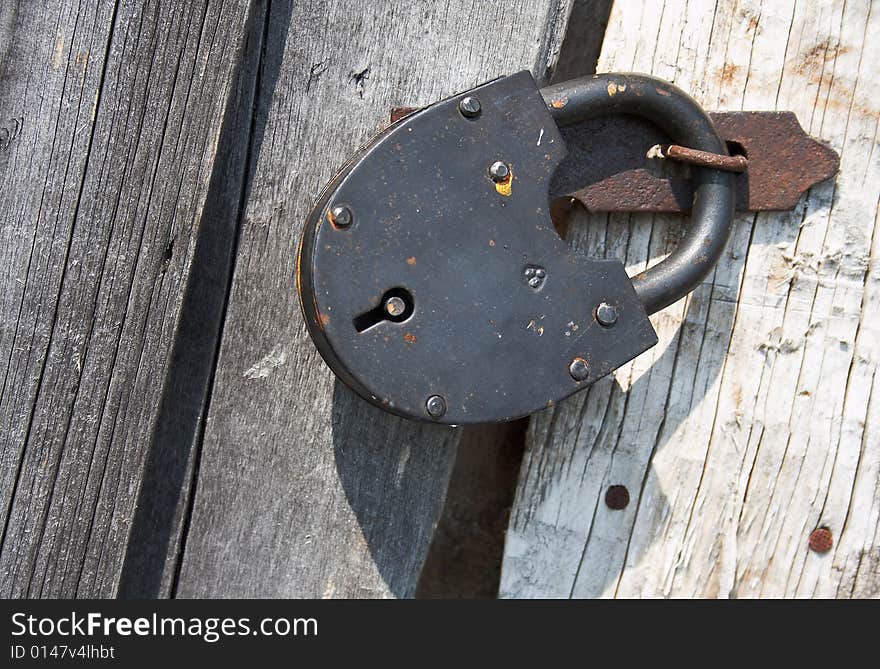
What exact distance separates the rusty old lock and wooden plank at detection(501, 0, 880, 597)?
148 mm

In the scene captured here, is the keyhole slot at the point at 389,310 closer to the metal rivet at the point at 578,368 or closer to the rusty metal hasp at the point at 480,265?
the rusty metal hasp at the point at 480,265

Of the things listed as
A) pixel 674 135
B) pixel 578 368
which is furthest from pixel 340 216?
pixel 674 135

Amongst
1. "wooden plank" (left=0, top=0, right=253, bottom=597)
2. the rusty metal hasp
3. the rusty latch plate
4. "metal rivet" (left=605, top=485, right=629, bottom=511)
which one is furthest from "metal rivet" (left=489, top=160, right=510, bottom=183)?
"metal rivet" (left=605, top=485, right=629, bottom=511)

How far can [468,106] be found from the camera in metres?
0.84

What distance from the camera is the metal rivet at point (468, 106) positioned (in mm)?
840

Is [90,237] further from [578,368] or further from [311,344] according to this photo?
[578,368]

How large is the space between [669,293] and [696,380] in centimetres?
21

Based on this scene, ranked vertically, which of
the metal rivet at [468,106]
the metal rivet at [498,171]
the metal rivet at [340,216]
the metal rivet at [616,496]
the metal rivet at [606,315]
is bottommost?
the metal rivet at [616,496]

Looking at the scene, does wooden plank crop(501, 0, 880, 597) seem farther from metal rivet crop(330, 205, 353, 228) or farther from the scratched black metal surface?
metal rivet crop(330, 205, 353, 228)

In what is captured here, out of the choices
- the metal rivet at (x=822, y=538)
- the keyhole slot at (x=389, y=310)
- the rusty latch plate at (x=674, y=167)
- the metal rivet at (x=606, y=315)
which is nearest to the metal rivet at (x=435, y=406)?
the keyhole slot at (x=389, y=310)

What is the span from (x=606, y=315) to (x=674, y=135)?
264 millimetres

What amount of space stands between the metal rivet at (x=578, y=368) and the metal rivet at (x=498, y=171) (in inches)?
9.6

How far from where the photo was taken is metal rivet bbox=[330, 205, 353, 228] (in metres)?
0.81

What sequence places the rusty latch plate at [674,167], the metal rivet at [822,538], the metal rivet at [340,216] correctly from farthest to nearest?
1. the metal rivet at [822,538]
2. the rusty latch plate at [674,167]
3. the metal rivet at [340,216]
